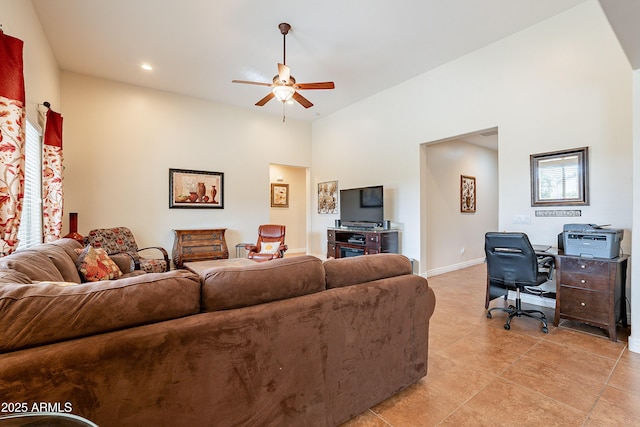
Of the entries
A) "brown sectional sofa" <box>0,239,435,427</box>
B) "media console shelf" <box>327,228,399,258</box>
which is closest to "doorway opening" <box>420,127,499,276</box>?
"media console shelf" <box>327,228,399,258</box>

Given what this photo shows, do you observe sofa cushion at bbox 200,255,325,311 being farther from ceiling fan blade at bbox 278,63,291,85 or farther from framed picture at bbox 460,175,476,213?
framed picture at bbox 460,175,476,213

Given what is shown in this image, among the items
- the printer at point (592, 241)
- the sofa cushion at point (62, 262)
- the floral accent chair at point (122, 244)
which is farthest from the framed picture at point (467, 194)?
the sofa cushion at point (62, 262)

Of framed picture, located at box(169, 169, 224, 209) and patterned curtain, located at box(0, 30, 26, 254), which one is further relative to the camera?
framed picture, located at box(169, 169, 224, 209)

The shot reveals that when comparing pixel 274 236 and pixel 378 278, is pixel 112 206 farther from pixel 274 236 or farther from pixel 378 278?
pixel 378 278

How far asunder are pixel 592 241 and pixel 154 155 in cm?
611

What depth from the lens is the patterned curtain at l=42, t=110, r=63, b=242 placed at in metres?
3.30

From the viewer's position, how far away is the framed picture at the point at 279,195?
8016mm

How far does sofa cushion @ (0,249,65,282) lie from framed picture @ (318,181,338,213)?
4.98 metres

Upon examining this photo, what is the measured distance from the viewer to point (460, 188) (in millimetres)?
5766

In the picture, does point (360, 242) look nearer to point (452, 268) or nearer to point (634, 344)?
point (452, 268)

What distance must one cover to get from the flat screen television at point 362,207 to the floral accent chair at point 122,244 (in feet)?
10.7

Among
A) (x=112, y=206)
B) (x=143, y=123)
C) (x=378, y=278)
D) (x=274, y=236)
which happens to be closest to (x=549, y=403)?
(x=378, y=278)

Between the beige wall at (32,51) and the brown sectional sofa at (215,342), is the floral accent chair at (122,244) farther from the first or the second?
the brown sectional sofa at (215,342)

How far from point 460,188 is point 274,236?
151 inches
